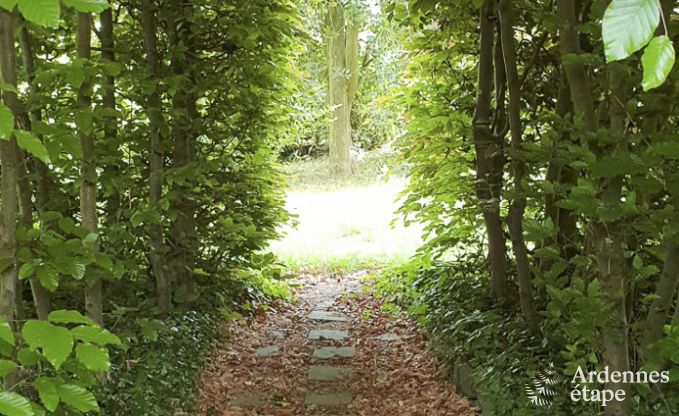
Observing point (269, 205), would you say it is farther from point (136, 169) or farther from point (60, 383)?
point (60, 383)

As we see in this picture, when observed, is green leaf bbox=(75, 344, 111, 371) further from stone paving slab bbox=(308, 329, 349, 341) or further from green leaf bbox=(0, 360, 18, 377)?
stone paving slab bbox=(308, 329, 349, 341)

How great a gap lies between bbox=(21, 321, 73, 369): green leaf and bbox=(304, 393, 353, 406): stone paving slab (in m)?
3.30

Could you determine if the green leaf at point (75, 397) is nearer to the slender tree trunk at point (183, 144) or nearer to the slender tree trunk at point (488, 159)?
the slender tree trunk at point (183, 144)

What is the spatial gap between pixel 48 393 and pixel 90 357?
14 cm

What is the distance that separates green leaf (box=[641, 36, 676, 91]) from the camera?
85 centimetres

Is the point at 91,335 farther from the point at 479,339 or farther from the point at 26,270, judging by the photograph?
the point at 479,339

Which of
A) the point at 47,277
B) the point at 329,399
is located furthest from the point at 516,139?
the point at 47,277

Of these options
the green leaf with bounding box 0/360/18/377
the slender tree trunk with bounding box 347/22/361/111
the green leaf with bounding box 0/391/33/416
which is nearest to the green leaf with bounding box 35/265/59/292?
the green leaf with bounding box 0/360/18/377

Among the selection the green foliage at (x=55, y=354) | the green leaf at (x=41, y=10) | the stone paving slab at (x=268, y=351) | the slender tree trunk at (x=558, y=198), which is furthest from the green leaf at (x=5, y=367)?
the stone paving slab at (x=268, y=351)

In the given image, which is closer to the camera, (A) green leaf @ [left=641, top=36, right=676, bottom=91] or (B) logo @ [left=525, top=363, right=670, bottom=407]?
(A) green leaf @ [left=641, top=36, right=676, bottom=91]

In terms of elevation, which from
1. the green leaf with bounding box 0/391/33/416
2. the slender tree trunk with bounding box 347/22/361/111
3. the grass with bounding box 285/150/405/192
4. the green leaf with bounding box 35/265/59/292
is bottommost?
the grass with bounding box 285/150/405/192

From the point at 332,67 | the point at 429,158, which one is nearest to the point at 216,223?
the point at 429,158

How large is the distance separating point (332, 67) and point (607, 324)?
1612 cm

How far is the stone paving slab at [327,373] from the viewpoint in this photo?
4.89 meters
